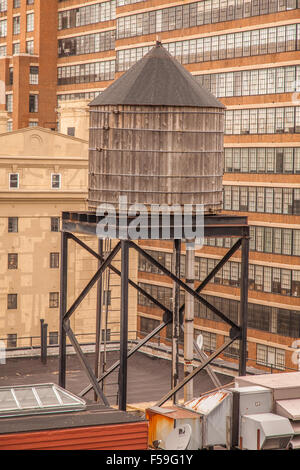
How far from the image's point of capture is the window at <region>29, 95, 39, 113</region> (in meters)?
106

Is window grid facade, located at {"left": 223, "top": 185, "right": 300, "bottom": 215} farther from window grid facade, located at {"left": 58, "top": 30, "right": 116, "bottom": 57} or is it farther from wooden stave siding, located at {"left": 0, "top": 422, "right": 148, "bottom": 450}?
wooden stave siding, located at {"left": 0, "top": 422, "right": 148, "bottom": 450}

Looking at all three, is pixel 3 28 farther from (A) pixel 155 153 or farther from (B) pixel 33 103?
(A) pixel 155 153

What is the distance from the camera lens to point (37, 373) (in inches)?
2603

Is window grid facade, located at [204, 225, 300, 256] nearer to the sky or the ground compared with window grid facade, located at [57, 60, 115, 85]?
nearer to the ground

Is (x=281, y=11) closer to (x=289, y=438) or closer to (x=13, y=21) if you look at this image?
(x=289, y=438)

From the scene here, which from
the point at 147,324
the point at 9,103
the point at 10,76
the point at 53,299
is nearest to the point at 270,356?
the point at 147,324

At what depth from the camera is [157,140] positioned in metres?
36.7

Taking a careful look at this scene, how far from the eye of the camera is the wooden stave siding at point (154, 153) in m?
36.7

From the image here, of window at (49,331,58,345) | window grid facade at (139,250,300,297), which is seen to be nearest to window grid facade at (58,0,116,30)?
window grid facade at (139,250,300,297)

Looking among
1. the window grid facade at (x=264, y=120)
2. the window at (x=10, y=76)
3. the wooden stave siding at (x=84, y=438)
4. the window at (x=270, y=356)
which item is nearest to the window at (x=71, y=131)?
the window grid facade at (x=264, y=120)

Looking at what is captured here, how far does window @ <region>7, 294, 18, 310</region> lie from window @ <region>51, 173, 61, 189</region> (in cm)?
932

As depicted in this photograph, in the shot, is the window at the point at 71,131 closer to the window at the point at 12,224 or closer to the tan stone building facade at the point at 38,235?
the tan stone building facade at the point at 38,235
